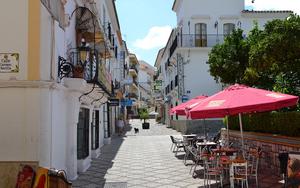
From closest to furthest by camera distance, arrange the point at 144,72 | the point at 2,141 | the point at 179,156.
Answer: the point at 2,141 < the point at 179,156 < the point at 144,72

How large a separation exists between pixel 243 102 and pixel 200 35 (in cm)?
2631

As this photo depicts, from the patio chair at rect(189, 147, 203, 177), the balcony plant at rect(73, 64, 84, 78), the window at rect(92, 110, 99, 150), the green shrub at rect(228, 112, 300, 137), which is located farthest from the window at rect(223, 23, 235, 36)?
the balcony plant at rect(73, 64, 84, 78)

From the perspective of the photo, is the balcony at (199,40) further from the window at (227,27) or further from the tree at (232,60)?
the tree at (232,60)

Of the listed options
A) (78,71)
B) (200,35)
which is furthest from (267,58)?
(200,35)

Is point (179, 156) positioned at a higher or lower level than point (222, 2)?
lower

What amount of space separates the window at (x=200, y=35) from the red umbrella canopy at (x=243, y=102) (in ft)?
81.7

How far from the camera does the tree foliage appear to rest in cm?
981

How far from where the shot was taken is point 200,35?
114ft

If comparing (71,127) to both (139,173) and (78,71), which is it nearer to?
(78,71)

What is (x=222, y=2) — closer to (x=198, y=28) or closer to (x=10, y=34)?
(x=198, y=28)

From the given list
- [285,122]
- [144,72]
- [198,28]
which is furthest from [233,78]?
[144,72]

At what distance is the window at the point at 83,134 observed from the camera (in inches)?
541

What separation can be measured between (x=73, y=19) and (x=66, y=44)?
1.81 meters

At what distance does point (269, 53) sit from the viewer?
10.1 meters
